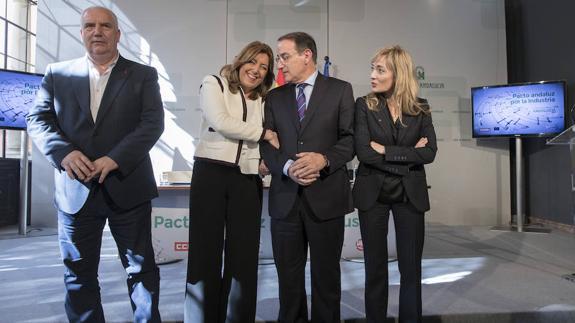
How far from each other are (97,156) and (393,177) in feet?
4.62

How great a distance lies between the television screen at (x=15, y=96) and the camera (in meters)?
5.41

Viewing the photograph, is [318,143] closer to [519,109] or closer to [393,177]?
[393,177]

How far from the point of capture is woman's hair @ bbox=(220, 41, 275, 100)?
1.97 m

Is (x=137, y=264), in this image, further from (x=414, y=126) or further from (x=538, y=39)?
(x=538, y=39)

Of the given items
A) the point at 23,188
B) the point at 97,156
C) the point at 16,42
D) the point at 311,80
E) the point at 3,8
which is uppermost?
the point at 3,8

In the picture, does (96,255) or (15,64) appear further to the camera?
(15,64)

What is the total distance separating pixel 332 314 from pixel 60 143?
1.40 m

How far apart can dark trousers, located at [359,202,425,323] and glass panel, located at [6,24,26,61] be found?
8.11 metres

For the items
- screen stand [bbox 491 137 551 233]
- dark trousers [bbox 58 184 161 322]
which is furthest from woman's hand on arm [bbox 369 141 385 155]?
screen stand [bbox 491 137 551 233]

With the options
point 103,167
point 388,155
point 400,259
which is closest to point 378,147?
point 388,155

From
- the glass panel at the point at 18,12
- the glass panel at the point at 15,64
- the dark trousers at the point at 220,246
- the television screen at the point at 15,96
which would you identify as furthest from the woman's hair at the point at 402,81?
the glass panel at the point at 18,12

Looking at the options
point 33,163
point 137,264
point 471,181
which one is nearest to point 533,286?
point 137,264

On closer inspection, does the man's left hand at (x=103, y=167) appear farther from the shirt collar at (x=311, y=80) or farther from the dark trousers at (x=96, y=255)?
the shirt collar at (x=311, y=80)

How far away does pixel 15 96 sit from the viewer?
5.50 meters
